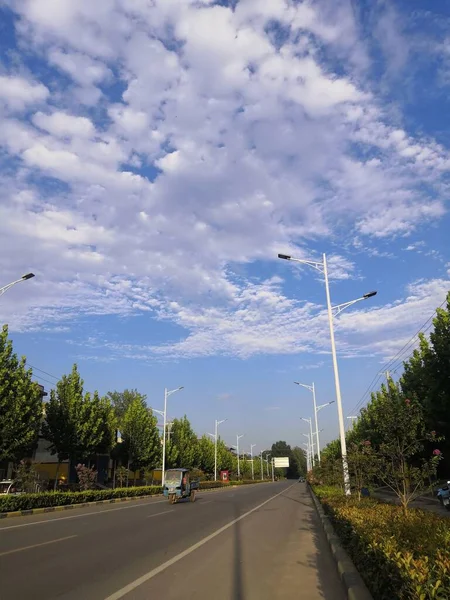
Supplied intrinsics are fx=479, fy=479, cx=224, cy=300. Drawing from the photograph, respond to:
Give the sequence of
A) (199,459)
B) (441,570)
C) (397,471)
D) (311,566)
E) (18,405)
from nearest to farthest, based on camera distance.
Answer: (441,570) → (311,566) → (397,471) → (18,405) → (199,459)

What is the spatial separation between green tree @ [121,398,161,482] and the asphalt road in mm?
28770

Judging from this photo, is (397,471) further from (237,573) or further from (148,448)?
(148,448)

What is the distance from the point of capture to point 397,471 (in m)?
10.1

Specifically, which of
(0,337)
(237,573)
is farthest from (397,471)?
(0,337)

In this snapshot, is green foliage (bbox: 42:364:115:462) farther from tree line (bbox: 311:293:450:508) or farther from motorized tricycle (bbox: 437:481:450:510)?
motorized tricycle (bbox: 437:481:450:510)

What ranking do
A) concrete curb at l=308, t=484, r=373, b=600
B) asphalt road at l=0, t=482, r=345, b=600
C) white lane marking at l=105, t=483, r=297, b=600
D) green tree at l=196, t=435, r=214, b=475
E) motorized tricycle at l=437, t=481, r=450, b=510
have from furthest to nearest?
green tree at l=196, t=435, r=214, b=475, motorized tricycle at l=437, t=481, r=450, b=510, asphalt road at l=0, t=482, r=345, b=600, white lane marking at l=105, t=483, r=297, b=600, concrete curb at l=308, t=484, r=373, b=600

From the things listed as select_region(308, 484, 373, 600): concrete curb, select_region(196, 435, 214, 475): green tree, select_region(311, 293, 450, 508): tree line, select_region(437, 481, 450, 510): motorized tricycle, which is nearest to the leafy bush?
select_region(311, 293, 450, 508): tree line

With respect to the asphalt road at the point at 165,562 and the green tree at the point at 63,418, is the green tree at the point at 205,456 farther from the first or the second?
the asphalt road at the point at 165,562

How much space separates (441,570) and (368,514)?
5.77 meters

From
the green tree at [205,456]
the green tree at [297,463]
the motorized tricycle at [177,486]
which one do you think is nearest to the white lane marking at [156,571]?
the motorized tricycle at [177,486]

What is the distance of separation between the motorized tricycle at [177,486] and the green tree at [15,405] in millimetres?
7837

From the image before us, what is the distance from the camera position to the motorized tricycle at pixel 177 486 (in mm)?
26266

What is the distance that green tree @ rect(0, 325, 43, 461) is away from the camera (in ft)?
76.5

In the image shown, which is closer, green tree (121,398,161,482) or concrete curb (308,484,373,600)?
concrete curb (308,484,373,600)
